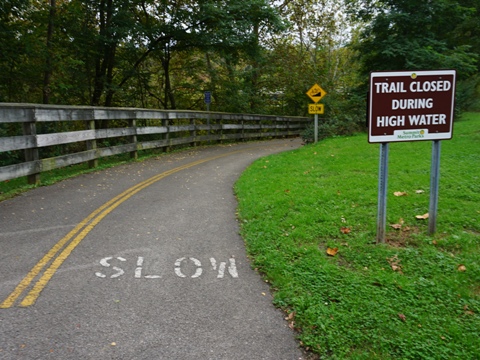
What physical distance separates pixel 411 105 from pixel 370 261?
179 cm

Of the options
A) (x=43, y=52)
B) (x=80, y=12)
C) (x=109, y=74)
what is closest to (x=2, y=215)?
(x=43, y=52)

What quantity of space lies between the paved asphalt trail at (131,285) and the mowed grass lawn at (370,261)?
0.96 feet

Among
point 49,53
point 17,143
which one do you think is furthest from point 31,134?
point 49,53

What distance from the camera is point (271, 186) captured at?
24.8 feet

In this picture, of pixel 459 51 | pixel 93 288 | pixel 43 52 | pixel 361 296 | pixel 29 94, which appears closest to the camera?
pixel 361 296

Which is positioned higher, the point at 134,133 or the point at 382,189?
the point at 134,133

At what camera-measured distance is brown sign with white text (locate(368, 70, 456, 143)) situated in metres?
4.27

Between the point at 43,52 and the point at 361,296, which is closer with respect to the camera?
the point at 361,296

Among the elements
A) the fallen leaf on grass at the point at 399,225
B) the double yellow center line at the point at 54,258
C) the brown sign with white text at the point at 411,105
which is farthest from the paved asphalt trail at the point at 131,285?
the brown sign with white text at the point at 411,105

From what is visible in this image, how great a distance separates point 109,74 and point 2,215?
13.0 metres

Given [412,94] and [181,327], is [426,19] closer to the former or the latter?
[412,94]

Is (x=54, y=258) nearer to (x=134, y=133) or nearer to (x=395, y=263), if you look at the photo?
(x=395, y=263)

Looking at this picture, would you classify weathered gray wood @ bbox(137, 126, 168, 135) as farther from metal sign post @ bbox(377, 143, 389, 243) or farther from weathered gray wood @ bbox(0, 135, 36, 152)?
metal sign post @ bbox(377, 143, 389, 243)

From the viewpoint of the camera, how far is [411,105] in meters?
4.36
